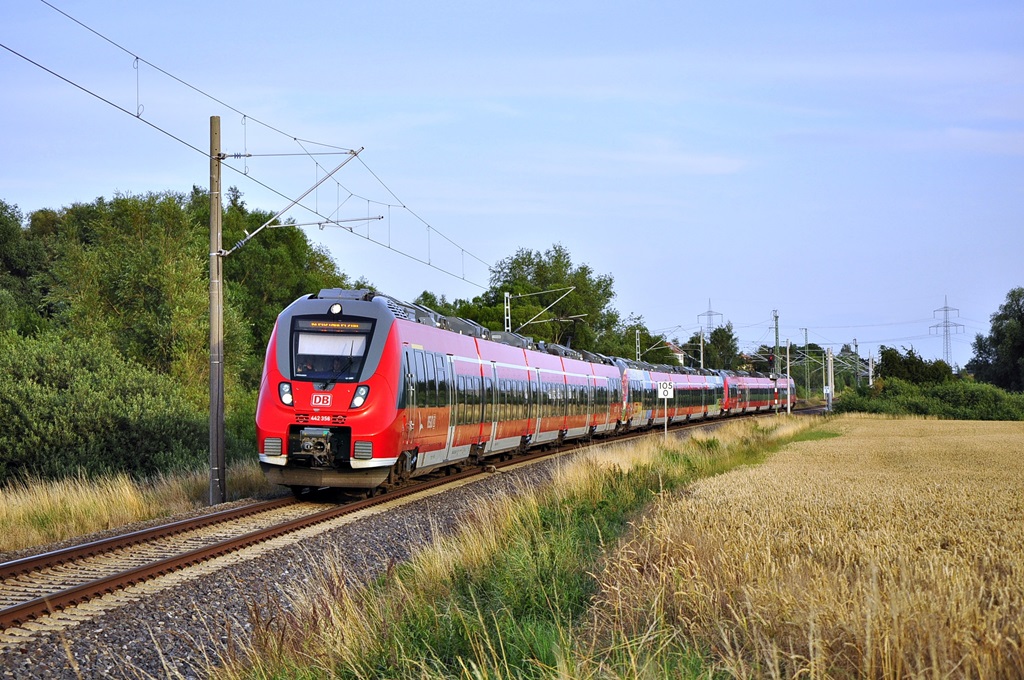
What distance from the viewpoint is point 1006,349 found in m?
104

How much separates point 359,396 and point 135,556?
226 inches

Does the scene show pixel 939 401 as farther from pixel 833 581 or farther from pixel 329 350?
pixel 833 581

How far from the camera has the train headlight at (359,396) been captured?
1753 centimetres

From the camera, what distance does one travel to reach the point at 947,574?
686 centimetres

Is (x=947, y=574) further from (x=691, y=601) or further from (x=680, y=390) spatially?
(x=680, y=390)

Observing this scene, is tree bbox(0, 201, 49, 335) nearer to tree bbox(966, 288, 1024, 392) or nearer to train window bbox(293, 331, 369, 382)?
train window bbox(293, 331, 369, 382)

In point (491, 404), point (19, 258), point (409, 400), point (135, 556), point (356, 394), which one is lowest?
point (135, 556)

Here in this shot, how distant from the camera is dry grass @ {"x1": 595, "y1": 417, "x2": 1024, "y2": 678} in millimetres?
5258

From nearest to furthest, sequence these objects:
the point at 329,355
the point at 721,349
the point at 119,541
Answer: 1. the point at 119,541
2. the point at 329,355
3. the point at 721,349

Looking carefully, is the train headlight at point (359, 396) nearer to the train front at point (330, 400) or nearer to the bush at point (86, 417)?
the train front at point (330, 400)

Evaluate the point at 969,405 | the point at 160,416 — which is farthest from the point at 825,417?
the point at 160,416

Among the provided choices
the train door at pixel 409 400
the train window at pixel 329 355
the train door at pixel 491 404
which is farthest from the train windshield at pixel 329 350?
the train door at pixel 491 404

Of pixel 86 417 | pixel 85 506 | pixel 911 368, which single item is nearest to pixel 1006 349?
pixel 911 368

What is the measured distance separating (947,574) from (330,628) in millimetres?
4153
